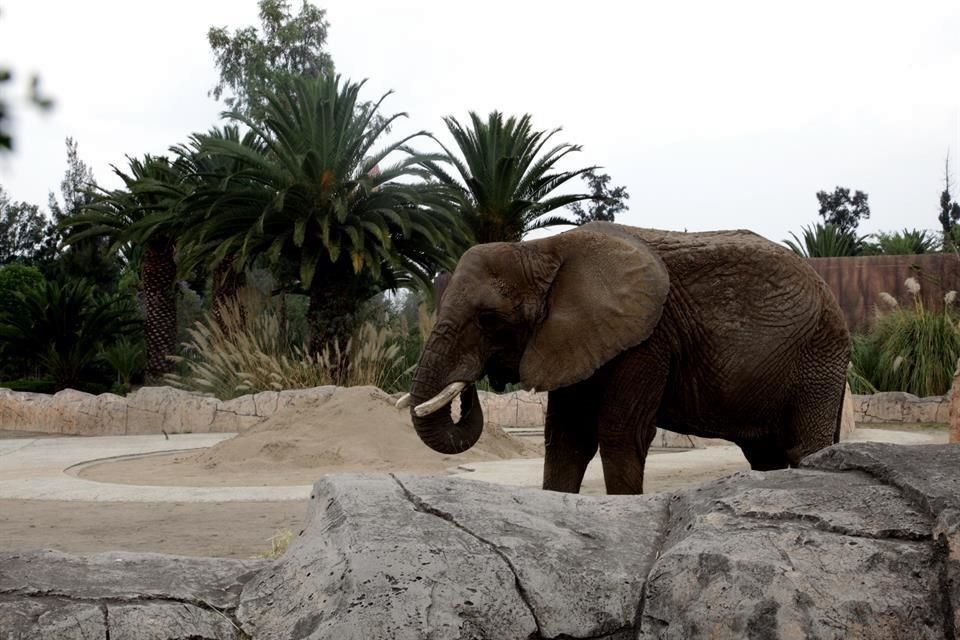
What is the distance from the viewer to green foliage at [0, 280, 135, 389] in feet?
63.9

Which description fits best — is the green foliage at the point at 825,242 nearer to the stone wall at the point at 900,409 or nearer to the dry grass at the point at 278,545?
the stone wall at the point at 900,409

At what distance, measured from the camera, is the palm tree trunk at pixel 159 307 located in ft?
66.5

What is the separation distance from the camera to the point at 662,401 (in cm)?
495

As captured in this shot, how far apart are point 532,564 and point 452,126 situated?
16.7 metres

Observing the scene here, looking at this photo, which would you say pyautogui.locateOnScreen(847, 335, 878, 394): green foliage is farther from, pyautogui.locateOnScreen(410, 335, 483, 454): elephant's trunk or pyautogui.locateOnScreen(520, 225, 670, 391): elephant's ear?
pyautogui.locateOnScreen(410, 335, 483, 454): elephant's trunk

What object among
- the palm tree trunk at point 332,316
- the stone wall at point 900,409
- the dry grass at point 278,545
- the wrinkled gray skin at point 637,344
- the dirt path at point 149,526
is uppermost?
the palm tree trunk at point 332,316

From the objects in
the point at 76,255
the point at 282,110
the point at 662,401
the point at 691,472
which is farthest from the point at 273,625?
the point at 76,255

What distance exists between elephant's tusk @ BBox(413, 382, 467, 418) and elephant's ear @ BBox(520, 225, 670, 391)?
32 cm

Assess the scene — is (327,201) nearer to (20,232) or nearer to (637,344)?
(637,344)

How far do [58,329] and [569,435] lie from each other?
16.9 metres

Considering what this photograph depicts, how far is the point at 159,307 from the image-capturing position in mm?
20234

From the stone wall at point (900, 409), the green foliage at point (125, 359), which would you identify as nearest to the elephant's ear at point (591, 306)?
the stone wall at point (900, 409)

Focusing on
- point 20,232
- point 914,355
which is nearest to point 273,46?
point 20,232

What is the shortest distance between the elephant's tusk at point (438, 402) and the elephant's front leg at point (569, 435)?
564 millimetres
